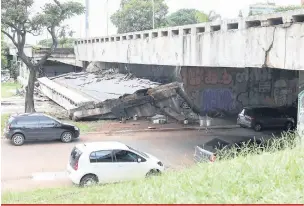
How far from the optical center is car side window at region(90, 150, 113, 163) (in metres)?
12.7

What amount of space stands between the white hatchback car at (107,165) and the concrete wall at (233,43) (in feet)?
15.6

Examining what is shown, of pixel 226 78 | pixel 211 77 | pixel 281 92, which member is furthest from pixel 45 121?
pixel 281 92

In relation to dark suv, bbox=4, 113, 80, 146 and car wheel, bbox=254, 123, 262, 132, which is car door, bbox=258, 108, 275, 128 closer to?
car wheel, bbox=254, 123, 262, 132

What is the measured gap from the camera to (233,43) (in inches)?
613

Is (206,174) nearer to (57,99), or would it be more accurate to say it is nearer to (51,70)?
(57,99)

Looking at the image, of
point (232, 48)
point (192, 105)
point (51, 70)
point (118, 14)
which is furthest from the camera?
point (118, 14)

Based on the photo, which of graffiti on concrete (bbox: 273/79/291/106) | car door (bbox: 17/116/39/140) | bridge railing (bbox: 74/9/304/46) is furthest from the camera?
graffiti on concrete (bbox: 273/79/291/106)

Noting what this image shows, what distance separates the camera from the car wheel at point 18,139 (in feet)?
61.5

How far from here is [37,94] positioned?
40.2 metres

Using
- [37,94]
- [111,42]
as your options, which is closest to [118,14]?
[37,94]

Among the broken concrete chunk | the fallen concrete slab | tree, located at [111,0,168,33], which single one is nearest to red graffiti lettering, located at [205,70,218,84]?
the fallen concrete slab

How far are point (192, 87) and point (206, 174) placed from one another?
19.1 meters

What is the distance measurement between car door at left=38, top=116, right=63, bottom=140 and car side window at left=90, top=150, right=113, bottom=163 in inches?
275

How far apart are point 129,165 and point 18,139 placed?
7.60 metres
